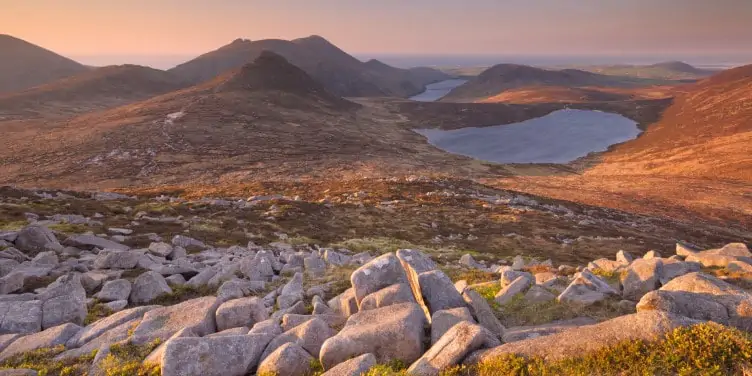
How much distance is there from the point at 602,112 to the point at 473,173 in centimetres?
9383

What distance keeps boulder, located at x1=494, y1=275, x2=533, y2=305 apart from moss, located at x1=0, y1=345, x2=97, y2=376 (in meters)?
12.5

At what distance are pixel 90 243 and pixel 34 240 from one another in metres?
2.42

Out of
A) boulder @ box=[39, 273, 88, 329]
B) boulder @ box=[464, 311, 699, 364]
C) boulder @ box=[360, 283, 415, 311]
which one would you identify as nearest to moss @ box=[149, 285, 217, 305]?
boulder @ box=[39, 273, 88, 329]

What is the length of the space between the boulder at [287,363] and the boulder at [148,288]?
940 centimetres

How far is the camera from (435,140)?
400 feet

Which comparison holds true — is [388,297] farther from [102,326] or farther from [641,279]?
[641,279]

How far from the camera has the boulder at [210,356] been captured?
9.48 meters

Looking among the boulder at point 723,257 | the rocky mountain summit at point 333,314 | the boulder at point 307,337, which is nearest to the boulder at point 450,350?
the rocky mountain summit at point 333,314

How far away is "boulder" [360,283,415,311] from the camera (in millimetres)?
11969

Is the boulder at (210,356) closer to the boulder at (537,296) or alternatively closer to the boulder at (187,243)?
the boulder at (537,296)

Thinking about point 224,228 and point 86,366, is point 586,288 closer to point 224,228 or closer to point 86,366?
point 86,366

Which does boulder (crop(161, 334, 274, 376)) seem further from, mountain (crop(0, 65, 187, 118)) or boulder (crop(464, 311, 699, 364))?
mountain (crop(0, 65, 187, 118))

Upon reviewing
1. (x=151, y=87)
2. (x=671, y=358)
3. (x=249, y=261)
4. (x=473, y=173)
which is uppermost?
(x=151, y=87)

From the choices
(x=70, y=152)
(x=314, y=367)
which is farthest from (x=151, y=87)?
(x=314, y=367)
